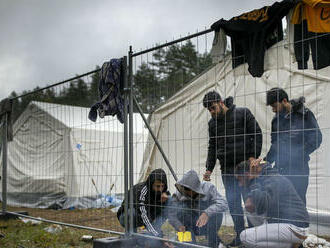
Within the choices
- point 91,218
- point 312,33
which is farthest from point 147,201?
point 91,218

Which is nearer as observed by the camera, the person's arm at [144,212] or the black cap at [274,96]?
the black cap at [274,96]

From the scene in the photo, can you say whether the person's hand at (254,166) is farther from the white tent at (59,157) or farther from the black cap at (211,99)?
the white tent at (59,157)

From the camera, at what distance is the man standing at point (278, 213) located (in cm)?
348

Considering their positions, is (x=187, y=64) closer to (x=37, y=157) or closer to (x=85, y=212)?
(x=85, y=212)

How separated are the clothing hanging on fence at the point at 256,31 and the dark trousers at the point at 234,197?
1.22m

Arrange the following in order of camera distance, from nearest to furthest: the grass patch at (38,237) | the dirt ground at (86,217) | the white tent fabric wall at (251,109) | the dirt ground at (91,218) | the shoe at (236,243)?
the shoe at (236,243), the dirt ground at (91,218), the grass patch at (38,237), the white tent fabric wall at (251,109), the dirt ground at (86,217)

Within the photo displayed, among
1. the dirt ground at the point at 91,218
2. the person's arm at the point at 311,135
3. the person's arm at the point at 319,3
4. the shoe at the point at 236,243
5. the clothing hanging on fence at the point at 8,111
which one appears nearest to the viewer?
the person's arm at the point at 319,3

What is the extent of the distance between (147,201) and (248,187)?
1193mm

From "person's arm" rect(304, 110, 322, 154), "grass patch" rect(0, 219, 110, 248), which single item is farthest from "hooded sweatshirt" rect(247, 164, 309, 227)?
"grass patch" rect(0, 219, 110, 248)

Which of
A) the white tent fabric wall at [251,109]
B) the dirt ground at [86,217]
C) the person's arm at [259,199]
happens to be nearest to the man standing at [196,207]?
the white tent fabric wall at [251,109]

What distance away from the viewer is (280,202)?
356cm

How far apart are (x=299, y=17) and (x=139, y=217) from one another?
2609 millimetres

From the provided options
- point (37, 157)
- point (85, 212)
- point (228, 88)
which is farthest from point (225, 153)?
point (37, 157)

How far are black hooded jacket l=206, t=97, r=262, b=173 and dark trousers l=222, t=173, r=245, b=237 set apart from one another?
0.12 metres
